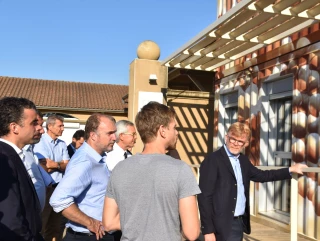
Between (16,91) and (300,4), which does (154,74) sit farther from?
(16,91)

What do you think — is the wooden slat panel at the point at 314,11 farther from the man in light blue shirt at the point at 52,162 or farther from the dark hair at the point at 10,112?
the dark hair at the point at 10,112

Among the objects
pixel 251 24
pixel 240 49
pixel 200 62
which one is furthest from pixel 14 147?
pixel 200 62

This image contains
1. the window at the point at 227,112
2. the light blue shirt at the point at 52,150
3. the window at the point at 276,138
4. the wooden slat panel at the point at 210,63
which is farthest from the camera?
the window at the point at 227,112

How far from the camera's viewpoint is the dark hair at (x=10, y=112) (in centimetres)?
225

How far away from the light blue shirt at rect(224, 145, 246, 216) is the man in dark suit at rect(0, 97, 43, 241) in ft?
5.35

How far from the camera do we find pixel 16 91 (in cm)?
2622

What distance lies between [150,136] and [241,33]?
448cm

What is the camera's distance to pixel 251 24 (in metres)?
5.61

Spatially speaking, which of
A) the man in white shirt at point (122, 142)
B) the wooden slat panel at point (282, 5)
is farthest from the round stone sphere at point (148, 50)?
the man in white shirt at point (122, 142)

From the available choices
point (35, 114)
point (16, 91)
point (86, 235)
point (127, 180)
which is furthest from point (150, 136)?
point (16, 91)

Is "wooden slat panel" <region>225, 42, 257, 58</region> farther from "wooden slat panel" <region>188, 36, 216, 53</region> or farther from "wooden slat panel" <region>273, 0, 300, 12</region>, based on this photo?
"wooden slat panel" <region>273, 0, 300, 12</region>

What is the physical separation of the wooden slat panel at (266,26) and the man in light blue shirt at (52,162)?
305 cm

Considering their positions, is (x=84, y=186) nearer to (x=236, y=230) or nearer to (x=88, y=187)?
(x=88, y=187)

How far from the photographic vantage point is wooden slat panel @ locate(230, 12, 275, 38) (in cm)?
534
